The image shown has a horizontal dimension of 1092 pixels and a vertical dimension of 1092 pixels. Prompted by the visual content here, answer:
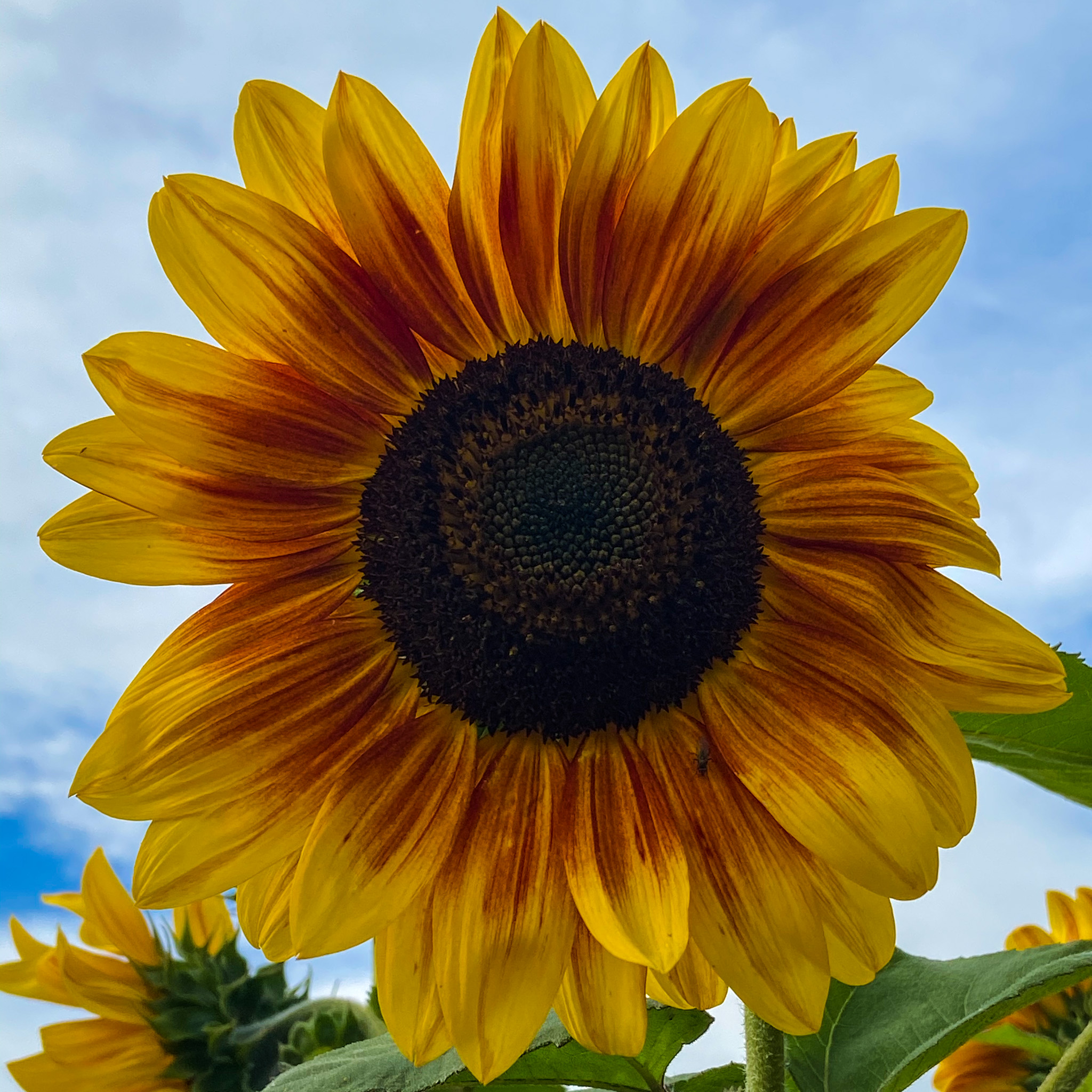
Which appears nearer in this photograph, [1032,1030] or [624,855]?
A: [624,855]

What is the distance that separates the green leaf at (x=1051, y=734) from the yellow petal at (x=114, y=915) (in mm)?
1771

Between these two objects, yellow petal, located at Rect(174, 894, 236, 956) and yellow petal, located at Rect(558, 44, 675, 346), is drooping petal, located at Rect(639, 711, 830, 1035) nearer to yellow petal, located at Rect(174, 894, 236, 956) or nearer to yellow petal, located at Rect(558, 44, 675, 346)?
yellow petal, located at Rect(558, 44, 675, 346)

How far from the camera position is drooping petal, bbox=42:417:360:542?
1.53 meters

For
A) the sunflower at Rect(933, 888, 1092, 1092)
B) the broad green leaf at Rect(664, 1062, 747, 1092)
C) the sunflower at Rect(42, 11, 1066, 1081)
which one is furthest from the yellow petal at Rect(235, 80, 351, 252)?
the sunflower at Rect(933, 888, 1092, 1092)

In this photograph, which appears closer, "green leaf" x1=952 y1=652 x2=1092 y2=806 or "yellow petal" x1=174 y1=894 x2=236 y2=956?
"green leaf" x1=952 y1=652 x2=1092 y2=806

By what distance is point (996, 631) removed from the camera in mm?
1431

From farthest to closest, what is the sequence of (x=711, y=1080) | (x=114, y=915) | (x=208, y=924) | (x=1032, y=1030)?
(x=208, y=924) → (x=114, y=915) → (x=1032, y=1030) → (x=711, y=1080)

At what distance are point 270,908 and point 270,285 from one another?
791 mm

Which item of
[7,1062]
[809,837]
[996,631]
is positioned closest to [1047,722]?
[996,631]

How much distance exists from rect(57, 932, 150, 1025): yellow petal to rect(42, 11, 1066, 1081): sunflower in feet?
3.64

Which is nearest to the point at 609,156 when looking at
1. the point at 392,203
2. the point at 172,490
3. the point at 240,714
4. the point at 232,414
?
the point at 392,203

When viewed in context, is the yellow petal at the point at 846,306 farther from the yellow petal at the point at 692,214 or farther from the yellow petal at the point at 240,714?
the yellow petal at the point at 240,714

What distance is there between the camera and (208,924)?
8.87ft

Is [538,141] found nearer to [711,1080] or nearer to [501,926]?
[501,926]
